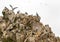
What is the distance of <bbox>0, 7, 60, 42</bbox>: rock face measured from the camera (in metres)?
10.4

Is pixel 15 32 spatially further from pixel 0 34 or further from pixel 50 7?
pixel 50 7

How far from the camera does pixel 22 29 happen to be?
35.0 ft

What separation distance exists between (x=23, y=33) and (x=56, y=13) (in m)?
5.20

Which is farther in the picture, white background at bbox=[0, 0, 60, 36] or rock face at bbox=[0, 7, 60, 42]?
white background at bbox=[0, 0, 60, 36]

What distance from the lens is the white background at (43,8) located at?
14919mm

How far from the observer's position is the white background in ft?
48.9

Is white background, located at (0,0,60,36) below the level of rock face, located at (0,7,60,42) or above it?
above

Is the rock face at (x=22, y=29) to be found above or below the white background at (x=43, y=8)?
below

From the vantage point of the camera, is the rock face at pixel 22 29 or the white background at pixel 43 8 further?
the white background at pixel 43 8

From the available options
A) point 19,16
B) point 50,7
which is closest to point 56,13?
point 50,7

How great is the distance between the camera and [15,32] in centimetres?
1052

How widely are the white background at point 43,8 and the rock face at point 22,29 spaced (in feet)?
11.2

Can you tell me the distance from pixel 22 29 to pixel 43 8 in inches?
198

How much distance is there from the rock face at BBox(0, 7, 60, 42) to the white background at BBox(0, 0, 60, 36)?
11.2ft
